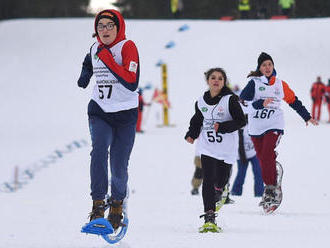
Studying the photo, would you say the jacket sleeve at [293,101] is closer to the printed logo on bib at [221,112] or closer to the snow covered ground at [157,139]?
the snow covered ground at [157,139]

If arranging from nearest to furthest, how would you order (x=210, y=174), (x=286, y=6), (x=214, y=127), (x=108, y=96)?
(x=108, y=96) → (x=214, y=127) → (x=210, y=174) → (x=286, y=6)

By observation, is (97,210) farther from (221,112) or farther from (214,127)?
(221,112)

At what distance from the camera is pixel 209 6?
46.1 meters

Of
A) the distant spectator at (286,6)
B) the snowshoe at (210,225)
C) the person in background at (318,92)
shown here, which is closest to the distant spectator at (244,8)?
the distant spectator at (286,6)

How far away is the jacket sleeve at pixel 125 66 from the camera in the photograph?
6.11 meters

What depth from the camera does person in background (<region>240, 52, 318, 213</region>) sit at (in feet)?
29.1

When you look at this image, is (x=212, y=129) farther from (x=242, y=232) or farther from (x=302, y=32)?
(x=302, y=32)

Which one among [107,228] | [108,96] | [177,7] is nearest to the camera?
[107,228]

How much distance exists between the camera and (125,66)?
20.2ft

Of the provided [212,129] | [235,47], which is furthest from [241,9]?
[212,129]

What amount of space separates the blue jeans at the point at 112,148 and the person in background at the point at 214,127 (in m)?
1.03

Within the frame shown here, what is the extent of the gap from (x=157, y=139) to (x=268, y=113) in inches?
500

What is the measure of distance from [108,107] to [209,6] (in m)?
40.4

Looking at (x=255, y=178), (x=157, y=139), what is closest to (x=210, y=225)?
(x=255, y=178)
